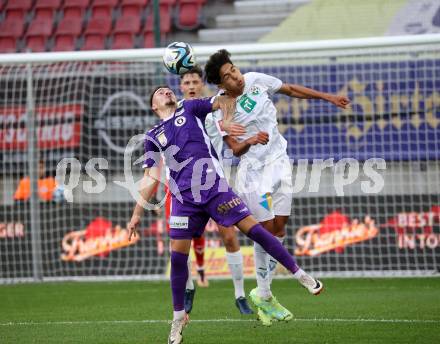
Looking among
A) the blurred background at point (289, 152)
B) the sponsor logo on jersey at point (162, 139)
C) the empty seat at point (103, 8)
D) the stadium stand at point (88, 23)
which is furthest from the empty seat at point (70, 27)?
the sponsor logo on jersey at point (162, 139)

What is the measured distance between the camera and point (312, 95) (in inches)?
301

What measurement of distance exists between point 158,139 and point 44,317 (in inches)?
110

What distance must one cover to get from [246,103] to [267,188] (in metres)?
0.83

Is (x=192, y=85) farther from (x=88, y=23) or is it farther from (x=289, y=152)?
(x=88, y=23)

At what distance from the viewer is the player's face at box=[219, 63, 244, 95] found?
293 inches

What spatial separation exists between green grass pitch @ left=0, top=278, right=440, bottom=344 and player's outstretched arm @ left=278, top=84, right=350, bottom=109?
5.99 ft

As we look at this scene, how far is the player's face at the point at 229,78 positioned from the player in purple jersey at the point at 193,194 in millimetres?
552

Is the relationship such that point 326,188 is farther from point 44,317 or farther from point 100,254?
point 44,317

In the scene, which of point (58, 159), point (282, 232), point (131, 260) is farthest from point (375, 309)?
point (58, 159)

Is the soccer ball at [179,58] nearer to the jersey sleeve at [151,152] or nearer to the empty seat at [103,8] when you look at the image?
the jersey sleeve at [151,152]

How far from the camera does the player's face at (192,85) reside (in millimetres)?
9086

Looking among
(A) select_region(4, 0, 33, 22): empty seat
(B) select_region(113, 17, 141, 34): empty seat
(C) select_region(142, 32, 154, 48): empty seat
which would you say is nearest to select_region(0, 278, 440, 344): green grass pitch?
(C) select_region(142, 32, 154, 48): empty seat

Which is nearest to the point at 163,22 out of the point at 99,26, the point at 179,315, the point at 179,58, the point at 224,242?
the point at 99,26

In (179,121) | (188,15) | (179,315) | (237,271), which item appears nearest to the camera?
(179,315)
